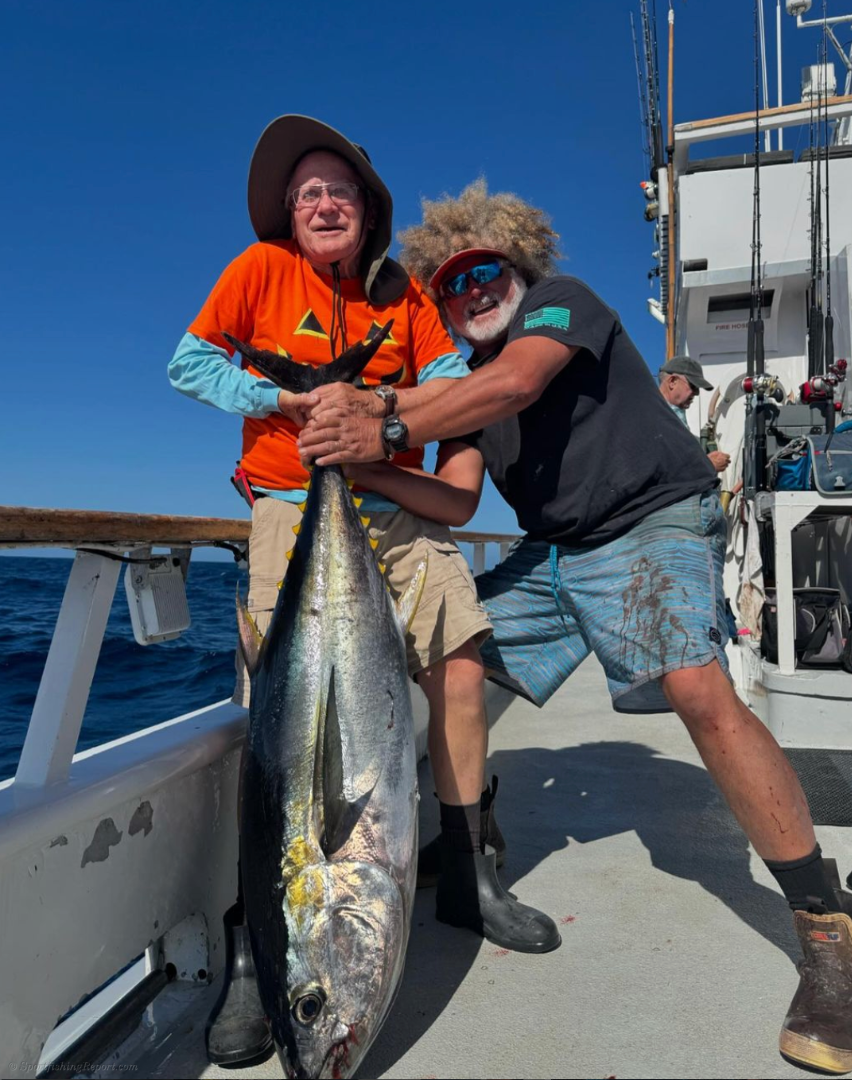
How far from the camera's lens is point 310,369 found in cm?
183

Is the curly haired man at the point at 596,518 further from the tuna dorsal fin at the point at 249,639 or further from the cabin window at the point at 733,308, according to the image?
the cabin window at the point at 733,308

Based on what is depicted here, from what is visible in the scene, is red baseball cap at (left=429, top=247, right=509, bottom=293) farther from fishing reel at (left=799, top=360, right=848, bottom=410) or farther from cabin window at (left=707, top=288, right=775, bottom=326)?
cabin window at (left=707, top=288, right=775, bottom=326)

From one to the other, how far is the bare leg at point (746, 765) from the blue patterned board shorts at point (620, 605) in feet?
0.21

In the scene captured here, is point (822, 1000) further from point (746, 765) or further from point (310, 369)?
point (310, 369)

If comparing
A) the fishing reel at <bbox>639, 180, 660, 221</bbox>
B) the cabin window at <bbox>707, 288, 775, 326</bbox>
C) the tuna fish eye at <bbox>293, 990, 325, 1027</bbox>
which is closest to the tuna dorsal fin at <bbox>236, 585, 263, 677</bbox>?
the tuna fish eye at <bbox>293, 990, 325, 1027</bbox>

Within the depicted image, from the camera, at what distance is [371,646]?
1.60 meters

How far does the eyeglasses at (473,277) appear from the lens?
235cm

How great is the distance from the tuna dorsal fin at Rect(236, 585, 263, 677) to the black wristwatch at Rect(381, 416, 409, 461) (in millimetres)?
487

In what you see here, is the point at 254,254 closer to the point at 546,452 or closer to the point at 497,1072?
the point at 546,452

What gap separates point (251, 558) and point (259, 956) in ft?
3.00

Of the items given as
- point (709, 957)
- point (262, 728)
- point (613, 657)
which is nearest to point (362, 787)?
point (262, 728)

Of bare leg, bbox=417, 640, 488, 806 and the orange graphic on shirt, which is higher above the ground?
the orange graphic on shirt

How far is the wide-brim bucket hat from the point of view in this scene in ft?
6.61

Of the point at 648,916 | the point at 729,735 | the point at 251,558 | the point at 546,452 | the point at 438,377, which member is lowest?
the point at 648,916
